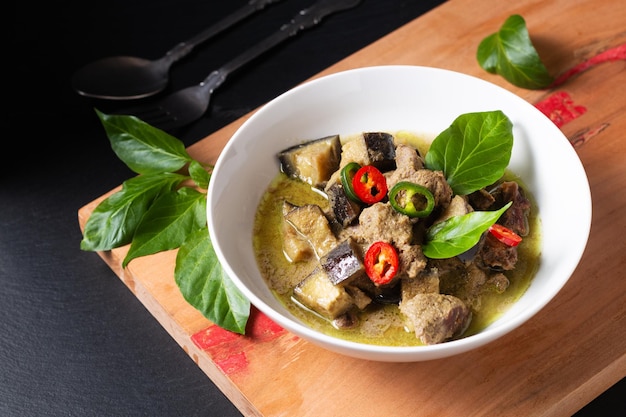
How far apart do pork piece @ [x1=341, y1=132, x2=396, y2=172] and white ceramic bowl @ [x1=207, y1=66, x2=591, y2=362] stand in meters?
0.38

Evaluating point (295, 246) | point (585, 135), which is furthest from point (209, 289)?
point (585, 135)

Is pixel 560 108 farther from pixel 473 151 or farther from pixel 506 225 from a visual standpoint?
pixel 506 225

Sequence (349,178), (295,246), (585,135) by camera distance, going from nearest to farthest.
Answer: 1. (349,178)
2. (295,246)
3. (585,135)

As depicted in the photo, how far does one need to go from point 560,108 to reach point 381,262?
5.70ft

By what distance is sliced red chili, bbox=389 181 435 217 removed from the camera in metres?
3.18

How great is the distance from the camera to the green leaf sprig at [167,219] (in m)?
3.43

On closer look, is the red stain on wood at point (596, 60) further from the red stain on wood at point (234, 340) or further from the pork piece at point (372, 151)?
the red stain on wood at point (234, 340)

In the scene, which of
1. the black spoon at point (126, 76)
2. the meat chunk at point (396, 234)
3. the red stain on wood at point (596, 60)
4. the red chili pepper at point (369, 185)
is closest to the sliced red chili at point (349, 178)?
the red chili pepper at point (369, 185)

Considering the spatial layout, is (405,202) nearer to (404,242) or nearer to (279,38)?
(404,242)

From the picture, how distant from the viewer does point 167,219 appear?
3.69 m

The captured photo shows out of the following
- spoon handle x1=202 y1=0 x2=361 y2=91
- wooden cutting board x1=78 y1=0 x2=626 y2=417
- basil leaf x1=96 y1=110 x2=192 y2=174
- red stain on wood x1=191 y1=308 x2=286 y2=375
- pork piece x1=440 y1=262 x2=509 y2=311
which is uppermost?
basil leaf x1=96 y1=110 x2=192 y2=174

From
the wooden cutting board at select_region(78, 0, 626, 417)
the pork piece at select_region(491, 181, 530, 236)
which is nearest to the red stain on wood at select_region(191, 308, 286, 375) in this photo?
the wooden cutting board at select_region(78, 0, 626, 417)

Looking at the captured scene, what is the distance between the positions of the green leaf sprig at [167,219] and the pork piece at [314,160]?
0.44 metres

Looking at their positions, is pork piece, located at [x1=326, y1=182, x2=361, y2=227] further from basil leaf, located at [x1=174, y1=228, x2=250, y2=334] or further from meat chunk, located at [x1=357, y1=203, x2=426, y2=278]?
basil leaf, located at [x1=174, y1=228, x2=250, y2=334]
